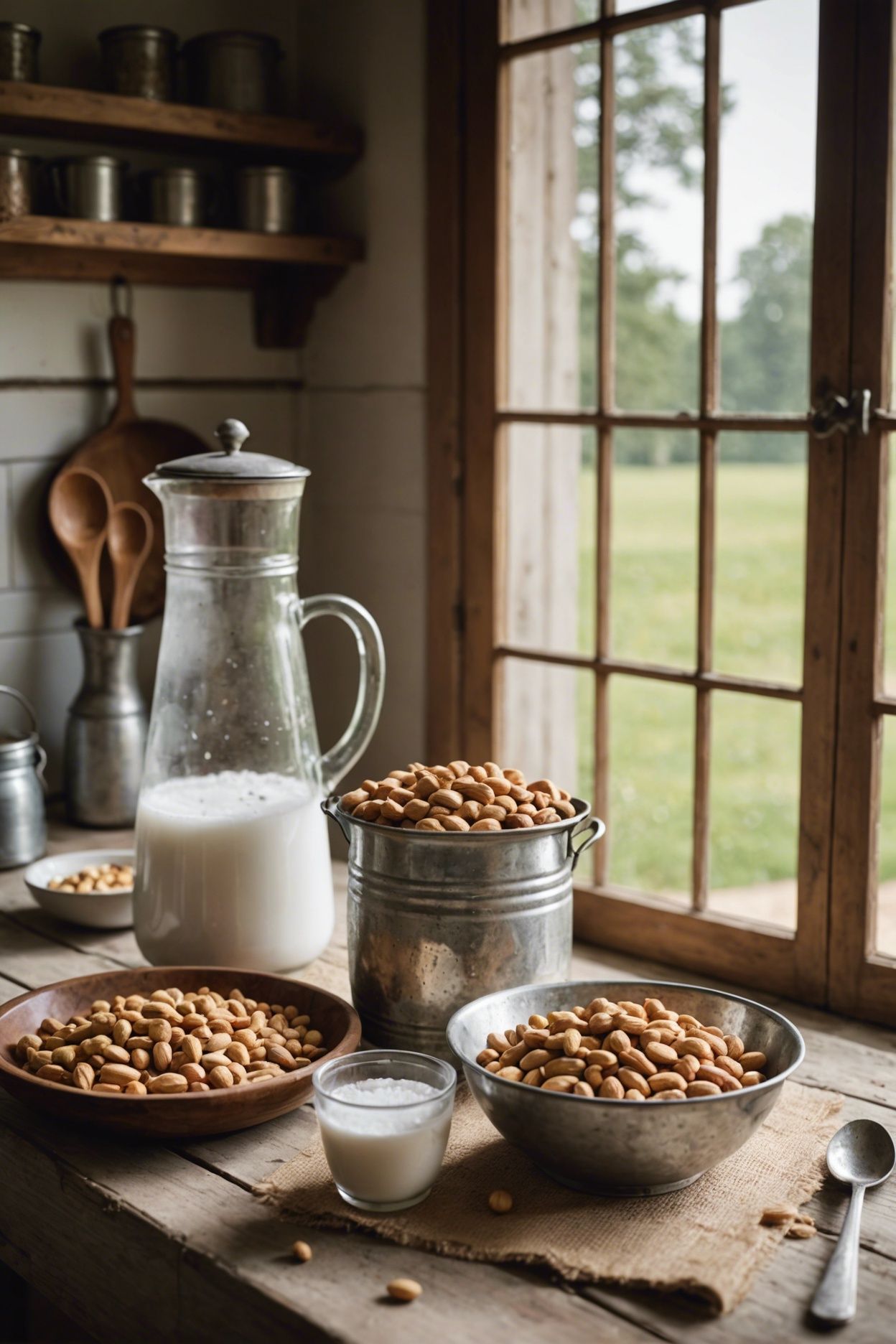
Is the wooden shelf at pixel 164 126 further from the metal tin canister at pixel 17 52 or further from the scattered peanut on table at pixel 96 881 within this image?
the scattered peanut on table at pixel 96 881

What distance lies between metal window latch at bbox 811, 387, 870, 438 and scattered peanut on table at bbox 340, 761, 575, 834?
536 mm

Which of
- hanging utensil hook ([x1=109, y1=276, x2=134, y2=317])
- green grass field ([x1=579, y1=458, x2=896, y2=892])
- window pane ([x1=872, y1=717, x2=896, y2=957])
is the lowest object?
window pane ([x1=872, y1=717, x2=896, y2=957])

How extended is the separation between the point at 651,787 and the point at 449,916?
431 cm

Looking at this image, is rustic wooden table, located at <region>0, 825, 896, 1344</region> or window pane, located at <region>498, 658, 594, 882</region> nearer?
rustic wooden table, located at <region>0, 825, 896, 1344</region>

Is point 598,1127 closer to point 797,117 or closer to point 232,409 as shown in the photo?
point 232,409

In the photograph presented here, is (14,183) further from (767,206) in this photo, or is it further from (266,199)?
(767,206)

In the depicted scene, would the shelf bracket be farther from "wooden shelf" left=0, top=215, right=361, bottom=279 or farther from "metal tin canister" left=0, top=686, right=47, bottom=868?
"metal tin canister" left=0, top=686, right=47, bottom=868

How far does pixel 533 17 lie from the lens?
2.03 meters

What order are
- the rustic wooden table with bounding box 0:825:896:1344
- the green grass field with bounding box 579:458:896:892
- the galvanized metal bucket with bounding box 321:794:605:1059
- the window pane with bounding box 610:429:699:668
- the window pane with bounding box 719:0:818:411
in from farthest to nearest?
the window pane with bounding box 610:429:699:668 < the green grass field with bounding box 579:458:896:892 < the window pane with bounding box 719:0:818:411 < the galvanized metal bucket with bounding box 321:794:605:1059 < the rustic wooden table with bounding box 0:825:896:1344

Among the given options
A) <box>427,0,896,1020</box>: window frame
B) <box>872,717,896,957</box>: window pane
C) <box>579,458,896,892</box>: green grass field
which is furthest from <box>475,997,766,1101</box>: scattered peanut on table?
<box>579,458,896,892</box>: green grass field

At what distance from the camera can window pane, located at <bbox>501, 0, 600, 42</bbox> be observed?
200cm

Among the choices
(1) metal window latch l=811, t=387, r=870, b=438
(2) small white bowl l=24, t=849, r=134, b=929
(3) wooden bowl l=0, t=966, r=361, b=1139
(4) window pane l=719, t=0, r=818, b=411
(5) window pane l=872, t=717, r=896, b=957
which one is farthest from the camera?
(4) window pane l=719, t=0, r=818, b=411

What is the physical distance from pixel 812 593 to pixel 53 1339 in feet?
4.55

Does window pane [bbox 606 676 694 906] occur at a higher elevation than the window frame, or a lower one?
lower
